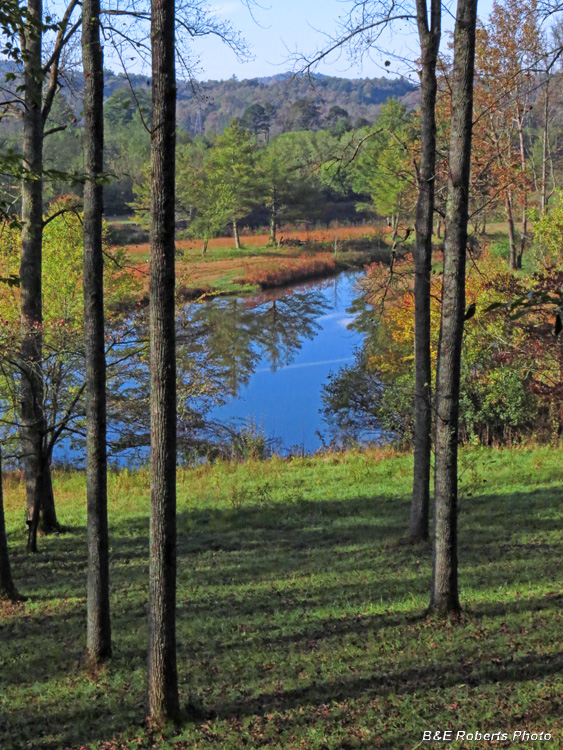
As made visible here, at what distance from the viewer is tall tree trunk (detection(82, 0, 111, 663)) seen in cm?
614

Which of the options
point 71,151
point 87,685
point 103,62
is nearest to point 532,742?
point 87,685

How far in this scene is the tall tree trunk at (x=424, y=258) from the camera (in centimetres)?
874

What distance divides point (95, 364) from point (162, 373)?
5.34 ft

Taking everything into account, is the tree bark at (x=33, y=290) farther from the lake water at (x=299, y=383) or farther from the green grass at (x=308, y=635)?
the lake water at (x=299, y=383)

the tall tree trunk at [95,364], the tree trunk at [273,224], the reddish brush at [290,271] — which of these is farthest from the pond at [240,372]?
the tree trunk at [273,224]

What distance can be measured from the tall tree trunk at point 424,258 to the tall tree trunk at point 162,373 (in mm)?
3941

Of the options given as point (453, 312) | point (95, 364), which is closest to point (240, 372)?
point (95, 364)

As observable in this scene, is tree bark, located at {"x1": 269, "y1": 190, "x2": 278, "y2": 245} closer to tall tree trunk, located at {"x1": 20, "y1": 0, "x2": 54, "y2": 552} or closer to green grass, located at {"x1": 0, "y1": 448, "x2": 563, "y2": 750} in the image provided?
tall tree trunk, located at {"x1": 20, "y1": 0, "x2": 54, "y2": 552}

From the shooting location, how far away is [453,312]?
6320mm

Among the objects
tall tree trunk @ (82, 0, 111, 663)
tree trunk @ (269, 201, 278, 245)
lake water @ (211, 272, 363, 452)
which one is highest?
tree trunk @ (269, 201, 278, 245)

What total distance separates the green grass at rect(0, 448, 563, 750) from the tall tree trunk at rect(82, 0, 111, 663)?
0.47m

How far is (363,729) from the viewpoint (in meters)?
4.81

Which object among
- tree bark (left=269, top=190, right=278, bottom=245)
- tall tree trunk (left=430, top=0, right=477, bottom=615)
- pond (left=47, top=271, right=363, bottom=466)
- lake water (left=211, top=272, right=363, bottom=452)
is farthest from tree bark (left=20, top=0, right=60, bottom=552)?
tree bark (left=269, top=190, right=278, bottom=245)

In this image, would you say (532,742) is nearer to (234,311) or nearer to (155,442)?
(155,442)
